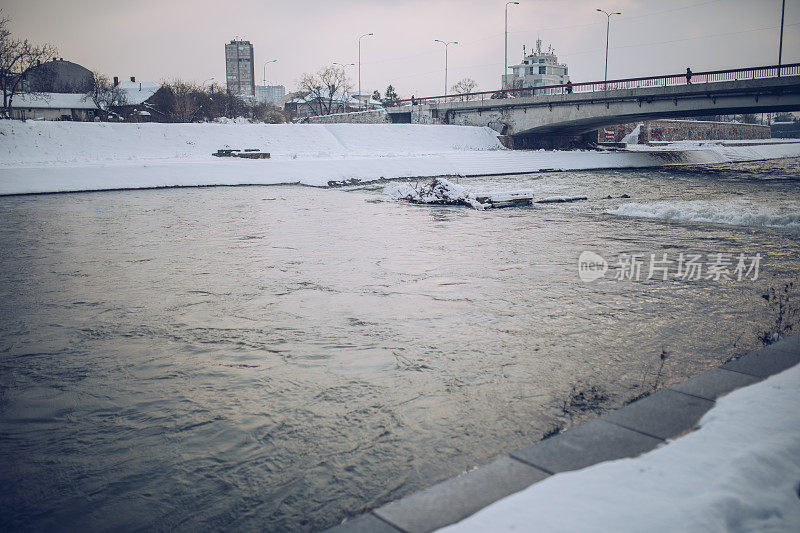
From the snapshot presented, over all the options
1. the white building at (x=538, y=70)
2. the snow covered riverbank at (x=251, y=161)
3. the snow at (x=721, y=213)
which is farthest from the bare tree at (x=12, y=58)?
the white building at (x=538, y=70)

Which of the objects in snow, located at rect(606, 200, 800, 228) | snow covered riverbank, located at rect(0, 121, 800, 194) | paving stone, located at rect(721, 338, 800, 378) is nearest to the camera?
paving stone, located at rect(721, 338, 800, 378)

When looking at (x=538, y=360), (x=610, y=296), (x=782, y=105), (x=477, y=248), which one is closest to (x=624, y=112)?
(x=782, y=105)

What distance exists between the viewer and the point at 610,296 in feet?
25.7

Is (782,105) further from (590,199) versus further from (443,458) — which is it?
(443,458)

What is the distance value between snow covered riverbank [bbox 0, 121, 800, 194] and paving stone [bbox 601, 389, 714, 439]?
25282 mm

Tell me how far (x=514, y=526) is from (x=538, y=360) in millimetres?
2994

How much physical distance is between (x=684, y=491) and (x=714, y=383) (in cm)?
169

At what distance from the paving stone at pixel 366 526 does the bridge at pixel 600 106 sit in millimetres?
40644

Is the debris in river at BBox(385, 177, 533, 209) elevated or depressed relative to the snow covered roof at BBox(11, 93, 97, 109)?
depressed

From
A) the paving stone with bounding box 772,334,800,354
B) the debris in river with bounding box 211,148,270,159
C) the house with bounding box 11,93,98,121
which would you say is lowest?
the paving stone with bounding box 772,334,800,354

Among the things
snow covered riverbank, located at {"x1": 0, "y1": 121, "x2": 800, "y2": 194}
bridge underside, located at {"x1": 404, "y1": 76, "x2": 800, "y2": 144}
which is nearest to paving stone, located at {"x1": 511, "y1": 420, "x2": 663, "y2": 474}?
snow covered riverbank, located at {"x1": 0, "y1": 121, "x2": 800, "y2": 194}

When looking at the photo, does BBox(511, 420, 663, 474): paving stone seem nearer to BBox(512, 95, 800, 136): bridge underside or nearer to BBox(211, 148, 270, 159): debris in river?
BBox(211, 148, 270, 159): debris in river

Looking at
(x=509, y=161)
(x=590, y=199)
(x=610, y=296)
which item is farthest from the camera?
(x=509, y=161)

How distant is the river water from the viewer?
3.52 metres
